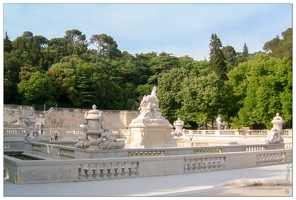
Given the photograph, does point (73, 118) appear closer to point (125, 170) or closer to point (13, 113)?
point (13, 113)

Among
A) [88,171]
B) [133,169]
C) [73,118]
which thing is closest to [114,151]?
[133,169]

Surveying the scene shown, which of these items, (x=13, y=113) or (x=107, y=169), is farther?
(x=13, y=113)

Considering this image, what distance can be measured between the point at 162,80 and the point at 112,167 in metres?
45.2

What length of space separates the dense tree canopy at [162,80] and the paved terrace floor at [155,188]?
33035mm

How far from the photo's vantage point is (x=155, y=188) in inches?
402

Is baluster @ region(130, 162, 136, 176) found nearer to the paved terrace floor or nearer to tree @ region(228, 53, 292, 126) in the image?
Answer: the paved terrace floor

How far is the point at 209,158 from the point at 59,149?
6421 millimetres

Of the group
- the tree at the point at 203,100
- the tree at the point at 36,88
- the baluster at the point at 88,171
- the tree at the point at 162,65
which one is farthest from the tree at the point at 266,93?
the baluster at the point at 88,171

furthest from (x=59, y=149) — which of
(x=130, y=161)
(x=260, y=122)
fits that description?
(x=260, y=122)

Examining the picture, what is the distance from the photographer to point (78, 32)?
323 feet

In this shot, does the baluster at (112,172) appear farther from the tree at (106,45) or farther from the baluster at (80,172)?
the tree at (106,45)

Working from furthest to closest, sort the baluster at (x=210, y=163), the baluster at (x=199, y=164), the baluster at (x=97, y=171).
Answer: the baluster at (x=210, y=163), the baluster at (x=199, y=164), the baluster at (x=97, y=171)

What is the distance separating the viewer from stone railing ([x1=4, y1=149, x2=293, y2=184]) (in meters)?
10.5

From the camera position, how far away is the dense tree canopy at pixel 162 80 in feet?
148
